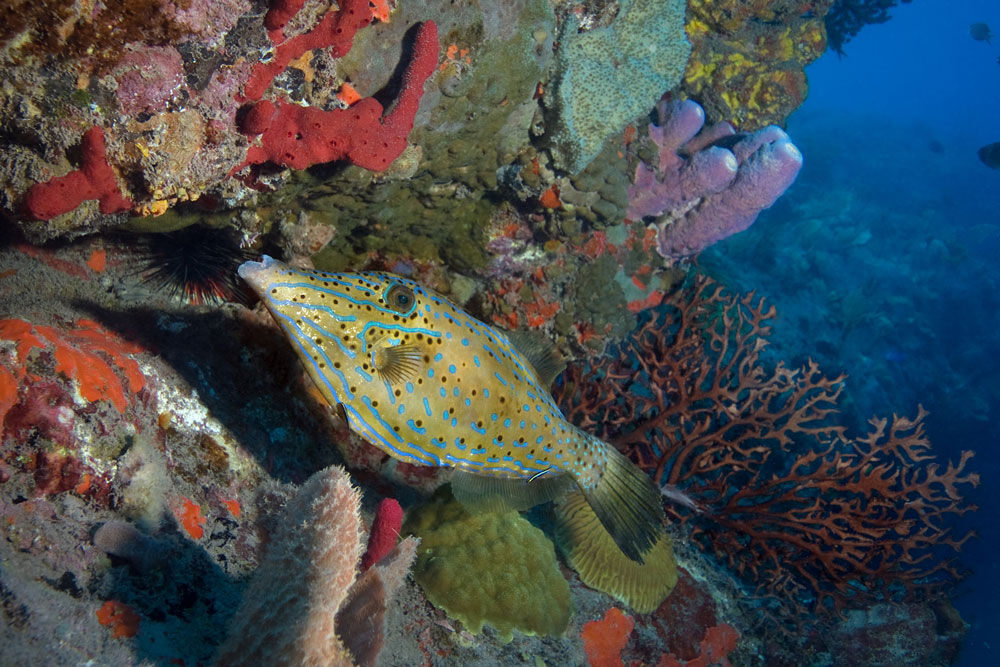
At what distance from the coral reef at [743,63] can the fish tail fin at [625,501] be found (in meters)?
7.99

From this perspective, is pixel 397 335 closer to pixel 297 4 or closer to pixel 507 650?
pixel 297 4

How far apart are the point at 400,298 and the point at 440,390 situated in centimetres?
61

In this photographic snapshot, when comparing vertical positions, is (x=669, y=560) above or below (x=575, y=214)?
below

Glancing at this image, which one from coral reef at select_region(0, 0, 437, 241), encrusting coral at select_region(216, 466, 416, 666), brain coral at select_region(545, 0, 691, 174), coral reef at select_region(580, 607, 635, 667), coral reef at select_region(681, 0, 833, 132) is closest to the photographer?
encrusting coral at select_region(216, 466, 416, 666)

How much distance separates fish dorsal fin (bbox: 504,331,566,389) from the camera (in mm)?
3805

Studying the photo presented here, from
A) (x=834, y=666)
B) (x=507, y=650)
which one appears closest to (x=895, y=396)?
(x=834, y=666)

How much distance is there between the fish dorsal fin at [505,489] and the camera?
11.0 ft

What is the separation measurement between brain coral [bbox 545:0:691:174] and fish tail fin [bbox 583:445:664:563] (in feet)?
11.6

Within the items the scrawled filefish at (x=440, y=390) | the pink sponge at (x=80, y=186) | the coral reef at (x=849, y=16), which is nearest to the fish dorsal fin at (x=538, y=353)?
the scrawled filefish at (x=440, y=390)

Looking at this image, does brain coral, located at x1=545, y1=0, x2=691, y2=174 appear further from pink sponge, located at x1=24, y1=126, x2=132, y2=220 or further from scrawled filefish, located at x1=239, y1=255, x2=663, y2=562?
pink sponge, located at x1=24, y1=126, x2=132, y2=220

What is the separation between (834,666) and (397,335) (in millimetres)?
7219

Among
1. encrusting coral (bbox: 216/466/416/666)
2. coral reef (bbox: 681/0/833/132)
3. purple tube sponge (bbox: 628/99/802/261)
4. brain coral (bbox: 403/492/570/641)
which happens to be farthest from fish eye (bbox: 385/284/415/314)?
coral reef (bbox: 681/0/833/132)

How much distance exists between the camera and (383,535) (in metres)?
2.94

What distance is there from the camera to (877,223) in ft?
91.1
